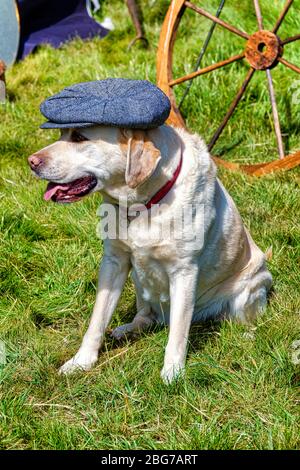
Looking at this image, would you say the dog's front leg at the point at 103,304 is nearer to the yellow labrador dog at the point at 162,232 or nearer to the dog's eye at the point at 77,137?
the yellow labrador dog at the point at 162,232

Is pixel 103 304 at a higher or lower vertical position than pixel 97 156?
lower

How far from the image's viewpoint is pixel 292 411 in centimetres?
289

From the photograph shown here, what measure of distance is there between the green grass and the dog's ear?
2.61 ft

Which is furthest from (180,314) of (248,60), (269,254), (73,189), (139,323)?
(248,60)

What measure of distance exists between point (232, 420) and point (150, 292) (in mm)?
756

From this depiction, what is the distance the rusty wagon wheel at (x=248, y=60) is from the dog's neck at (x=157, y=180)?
1.80m

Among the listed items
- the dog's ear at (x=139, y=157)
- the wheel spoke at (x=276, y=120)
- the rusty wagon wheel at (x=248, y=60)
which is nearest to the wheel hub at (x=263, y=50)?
the rusty wagon wheel at (x=248, y=60)

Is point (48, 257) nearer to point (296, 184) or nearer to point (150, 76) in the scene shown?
point (296, 184)

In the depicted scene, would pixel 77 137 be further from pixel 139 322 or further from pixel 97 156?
pixel 139 322

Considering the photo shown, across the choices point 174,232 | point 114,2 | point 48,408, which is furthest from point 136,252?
point 114,2

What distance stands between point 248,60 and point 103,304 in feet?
6.84

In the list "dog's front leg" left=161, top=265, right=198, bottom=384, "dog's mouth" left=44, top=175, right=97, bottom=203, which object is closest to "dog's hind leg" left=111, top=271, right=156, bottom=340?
"dog's front leg" left=161, top=265, right=198, bottom=384

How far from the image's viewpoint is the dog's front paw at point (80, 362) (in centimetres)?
324

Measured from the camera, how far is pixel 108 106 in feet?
9.25
